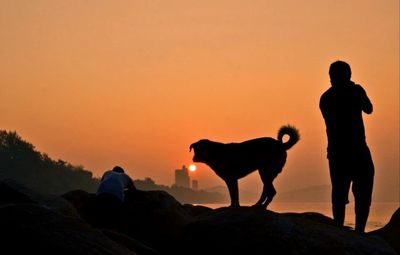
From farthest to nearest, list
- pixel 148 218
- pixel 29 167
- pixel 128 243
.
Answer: pixel 29 167, pixel 148 218, pixel 128 243

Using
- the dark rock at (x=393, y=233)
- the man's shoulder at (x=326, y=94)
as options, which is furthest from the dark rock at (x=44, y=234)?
the dark rock at (x=393, y=233)

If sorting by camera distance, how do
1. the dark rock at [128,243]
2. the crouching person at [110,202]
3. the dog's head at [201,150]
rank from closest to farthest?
the dark rock at [128,243]
the crouching person at [110,202]
the dog's head at [201,150]

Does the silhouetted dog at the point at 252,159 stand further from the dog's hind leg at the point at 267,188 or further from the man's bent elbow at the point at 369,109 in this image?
the man's bent elbow at the point at 369,109

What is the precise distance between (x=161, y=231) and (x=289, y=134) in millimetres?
3863

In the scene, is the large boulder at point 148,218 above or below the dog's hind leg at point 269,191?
below

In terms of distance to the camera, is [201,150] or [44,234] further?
[201,150]

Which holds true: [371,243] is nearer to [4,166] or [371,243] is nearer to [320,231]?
[320,231]

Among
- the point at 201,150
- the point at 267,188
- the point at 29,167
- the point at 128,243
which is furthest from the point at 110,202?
the point at 29,167

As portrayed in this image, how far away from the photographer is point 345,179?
10234 millimetres

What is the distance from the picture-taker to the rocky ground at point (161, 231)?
18.7 feet

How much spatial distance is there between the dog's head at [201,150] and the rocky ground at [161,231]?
176cm

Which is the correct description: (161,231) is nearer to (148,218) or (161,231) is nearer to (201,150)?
(148,218)

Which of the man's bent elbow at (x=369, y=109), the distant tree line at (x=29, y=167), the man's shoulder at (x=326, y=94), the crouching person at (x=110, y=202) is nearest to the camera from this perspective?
the man's bent elbow at (x=369, y=109)

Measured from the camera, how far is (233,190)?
13.6 meters
